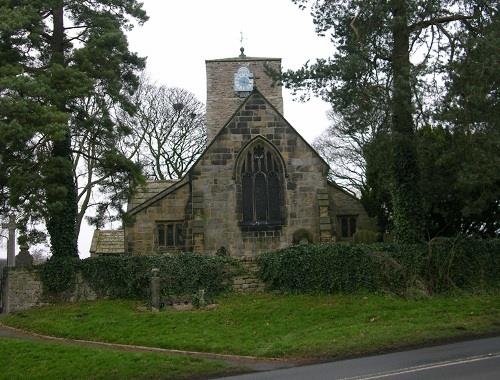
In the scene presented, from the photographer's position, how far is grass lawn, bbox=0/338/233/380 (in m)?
12.7

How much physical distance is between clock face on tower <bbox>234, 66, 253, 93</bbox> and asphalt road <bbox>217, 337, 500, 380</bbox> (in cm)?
3181

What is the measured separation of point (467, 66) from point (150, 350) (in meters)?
10.7

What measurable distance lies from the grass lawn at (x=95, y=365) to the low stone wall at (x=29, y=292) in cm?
711

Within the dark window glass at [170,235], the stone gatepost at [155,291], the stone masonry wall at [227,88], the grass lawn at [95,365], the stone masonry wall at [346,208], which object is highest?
the stone masonry wall at [227,88]

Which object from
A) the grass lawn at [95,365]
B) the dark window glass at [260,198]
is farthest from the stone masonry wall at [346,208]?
the grass lawn at [95,365]

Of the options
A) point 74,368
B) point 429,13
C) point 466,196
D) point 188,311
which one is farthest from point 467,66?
point 74,368

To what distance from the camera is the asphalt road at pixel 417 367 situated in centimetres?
1059

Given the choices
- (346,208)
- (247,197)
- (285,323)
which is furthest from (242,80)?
(285,323)

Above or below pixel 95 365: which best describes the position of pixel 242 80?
above

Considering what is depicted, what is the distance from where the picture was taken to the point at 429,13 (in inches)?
706

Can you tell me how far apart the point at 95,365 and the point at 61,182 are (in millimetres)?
9903

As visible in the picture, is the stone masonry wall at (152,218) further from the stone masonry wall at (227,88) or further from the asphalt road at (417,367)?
the asphalt road at (417,367)

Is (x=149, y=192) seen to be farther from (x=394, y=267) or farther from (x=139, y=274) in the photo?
(x=394, y=267)

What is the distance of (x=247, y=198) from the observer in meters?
27.5
